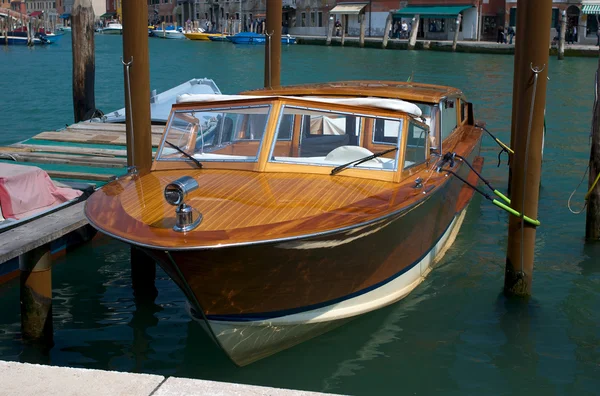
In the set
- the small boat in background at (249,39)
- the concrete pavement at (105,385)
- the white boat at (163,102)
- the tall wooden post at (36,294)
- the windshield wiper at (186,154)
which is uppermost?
the small boat in background at (249,39)

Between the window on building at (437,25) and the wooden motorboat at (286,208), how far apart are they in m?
49.0

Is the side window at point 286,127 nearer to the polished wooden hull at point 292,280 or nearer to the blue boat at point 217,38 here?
the polished wooden hull at point 292,280

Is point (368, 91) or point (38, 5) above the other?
point (38, 5)

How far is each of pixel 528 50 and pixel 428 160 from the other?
1.23 metres

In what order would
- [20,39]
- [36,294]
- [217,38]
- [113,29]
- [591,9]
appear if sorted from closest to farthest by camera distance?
[36,294] → [591,9] → [20,39] → [217,38] → [113,29]

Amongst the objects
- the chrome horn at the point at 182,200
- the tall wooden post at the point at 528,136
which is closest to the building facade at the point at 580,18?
the tall wooden post at the point at 528,136

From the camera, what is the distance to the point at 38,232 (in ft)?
20.2

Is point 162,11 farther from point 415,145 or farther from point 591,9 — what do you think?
point 415,145

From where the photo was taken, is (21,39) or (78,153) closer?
(78,153)

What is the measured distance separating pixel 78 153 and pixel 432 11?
153 ft

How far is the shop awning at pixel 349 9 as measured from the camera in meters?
60.1

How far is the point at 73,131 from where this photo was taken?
12.2 m

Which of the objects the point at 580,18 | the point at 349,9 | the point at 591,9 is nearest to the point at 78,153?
the point at 591,9

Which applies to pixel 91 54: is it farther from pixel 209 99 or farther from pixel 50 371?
pixel 50 371
